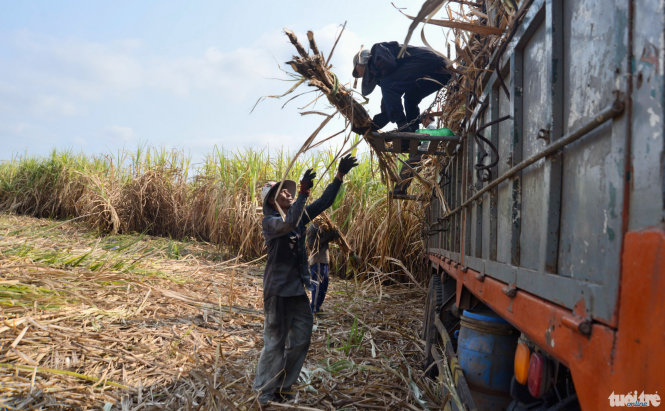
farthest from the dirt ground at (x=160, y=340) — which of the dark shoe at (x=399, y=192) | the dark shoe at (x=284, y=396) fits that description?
the dark shoe at (x=399, y=192)

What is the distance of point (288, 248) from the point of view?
3.83m

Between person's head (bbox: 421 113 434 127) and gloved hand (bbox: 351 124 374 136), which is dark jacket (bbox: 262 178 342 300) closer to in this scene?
gloved hand (bbox: 351 124 374 136)

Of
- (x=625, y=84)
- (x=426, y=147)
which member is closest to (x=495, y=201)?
(x=625, y=84)

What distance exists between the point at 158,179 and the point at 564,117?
33.6 ft

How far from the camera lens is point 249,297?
6508 millimetres

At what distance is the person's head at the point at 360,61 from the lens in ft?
15.1

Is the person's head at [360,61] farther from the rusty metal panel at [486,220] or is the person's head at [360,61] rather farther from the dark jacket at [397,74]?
the rusty metal panel at [486,220]

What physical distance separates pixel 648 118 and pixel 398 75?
381 centimetres

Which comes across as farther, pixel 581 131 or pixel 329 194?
pixel 329 194

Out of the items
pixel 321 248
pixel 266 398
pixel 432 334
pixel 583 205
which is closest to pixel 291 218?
pixel 266 398

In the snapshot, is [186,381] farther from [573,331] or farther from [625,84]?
[625,84]

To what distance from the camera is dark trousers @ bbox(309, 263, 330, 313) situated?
5.91m

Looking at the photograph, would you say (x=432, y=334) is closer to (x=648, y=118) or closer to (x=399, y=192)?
(x=399, y=192)

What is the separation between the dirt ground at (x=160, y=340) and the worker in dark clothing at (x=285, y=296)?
20 cm
